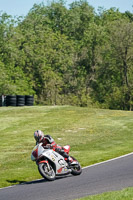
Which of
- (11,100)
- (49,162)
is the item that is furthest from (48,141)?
(11,100)

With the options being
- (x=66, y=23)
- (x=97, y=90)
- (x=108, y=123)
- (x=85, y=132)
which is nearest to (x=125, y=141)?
(x=85, y=132)

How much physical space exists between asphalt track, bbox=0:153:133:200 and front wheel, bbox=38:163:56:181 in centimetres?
18

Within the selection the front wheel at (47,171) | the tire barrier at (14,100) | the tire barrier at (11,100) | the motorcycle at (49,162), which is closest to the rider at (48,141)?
the motorcycle at (49,162)

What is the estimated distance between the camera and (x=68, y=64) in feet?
270

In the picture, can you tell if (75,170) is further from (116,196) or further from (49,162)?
(116,196)

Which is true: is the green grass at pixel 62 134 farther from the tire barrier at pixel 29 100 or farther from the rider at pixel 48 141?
the rider at pixel 48 141

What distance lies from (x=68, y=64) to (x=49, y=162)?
6896 centimetres

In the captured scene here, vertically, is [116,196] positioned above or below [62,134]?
above

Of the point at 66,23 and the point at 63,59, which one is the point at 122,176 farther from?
the point at 66,23

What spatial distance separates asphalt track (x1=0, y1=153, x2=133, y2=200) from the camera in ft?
38.4

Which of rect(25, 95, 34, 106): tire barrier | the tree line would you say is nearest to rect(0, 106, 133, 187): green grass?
rect(25, 95, 34, 106): tire barrier

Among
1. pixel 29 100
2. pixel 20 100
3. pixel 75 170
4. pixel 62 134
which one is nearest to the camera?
pixel 75 170

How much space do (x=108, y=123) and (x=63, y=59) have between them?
49985 mm

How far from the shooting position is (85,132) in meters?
28.5
